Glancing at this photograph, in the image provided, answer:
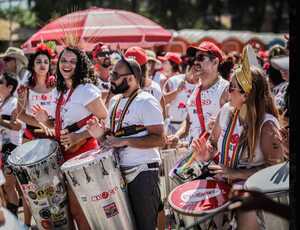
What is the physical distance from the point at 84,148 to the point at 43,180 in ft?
1.84

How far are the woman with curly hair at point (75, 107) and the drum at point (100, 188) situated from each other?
508 millimetres

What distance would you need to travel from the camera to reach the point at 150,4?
103ft

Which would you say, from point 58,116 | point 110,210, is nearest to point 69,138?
point 58,116

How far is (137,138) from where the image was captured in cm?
428

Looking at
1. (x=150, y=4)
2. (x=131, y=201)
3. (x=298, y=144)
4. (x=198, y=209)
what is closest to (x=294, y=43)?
(x=298, y=144)

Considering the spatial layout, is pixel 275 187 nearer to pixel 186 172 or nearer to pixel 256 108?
pixel 256 108

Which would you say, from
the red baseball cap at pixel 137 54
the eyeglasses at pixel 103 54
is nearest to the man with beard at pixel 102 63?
the eyeglasses at pixel 103 54

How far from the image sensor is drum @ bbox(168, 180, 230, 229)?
11.3ft

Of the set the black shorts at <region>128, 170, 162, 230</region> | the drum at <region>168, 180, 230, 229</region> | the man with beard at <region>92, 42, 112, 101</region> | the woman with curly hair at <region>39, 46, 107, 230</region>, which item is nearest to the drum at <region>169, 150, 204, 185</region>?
the black shorts at <region>128, 170, 162, 230</region>

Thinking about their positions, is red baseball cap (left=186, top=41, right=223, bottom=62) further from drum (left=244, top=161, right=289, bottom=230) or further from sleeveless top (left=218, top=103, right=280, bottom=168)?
drum (left=244, top=161, right=289, bottom=230)

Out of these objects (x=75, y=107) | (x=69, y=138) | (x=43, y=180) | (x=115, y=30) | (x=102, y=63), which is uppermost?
(x=115, y=30)

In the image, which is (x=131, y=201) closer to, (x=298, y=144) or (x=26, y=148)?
(x=26, y=148)

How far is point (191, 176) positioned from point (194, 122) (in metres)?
1.28

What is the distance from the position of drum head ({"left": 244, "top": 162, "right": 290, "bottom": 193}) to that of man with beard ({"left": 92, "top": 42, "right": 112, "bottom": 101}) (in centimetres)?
334
